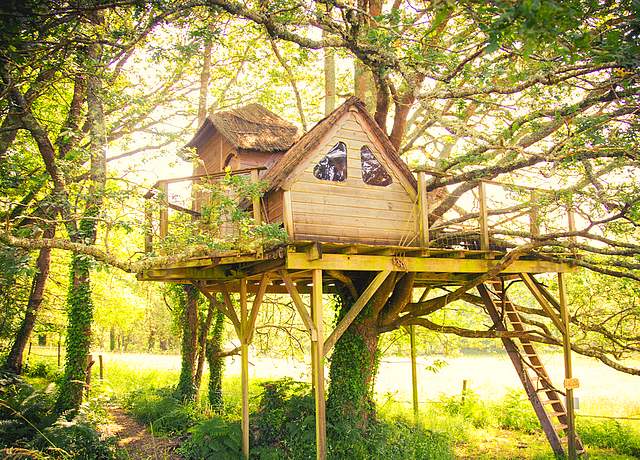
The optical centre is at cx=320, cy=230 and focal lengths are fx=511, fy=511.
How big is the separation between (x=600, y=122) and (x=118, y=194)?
7.40 m

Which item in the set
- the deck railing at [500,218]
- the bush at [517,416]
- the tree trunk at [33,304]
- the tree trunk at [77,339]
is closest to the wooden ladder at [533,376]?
the deck railing at [500,218]

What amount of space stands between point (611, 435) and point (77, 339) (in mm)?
13331

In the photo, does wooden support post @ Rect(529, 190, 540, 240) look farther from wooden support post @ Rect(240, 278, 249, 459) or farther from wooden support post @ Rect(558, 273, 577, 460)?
wooden support post @ Rect(240, 278, 249, 459)

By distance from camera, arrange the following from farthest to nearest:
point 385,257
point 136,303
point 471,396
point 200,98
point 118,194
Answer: point 136,303 < point 200,98 < point 471,396 < point 385,257 < point 118,194

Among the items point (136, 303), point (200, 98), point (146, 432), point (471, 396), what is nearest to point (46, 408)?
point (146, 432)

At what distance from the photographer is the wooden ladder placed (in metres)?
11.3

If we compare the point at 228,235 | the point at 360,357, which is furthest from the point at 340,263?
the point at 360,357

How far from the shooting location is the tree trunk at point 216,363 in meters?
15.5

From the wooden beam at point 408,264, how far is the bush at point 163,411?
22.0 feet

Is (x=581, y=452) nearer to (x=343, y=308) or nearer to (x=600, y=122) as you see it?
(x=343, y=308)

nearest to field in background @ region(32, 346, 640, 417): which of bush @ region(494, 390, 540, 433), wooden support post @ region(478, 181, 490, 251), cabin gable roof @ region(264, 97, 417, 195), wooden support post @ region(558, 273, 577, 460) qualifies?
bush @ region(494, 390, 540, 433)

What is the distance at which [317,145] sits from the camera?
9633 mm

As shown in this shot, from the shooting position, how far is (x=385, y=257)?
9242 millimetres

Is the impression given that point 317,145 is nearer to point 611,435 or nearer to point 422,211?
point 422,211
